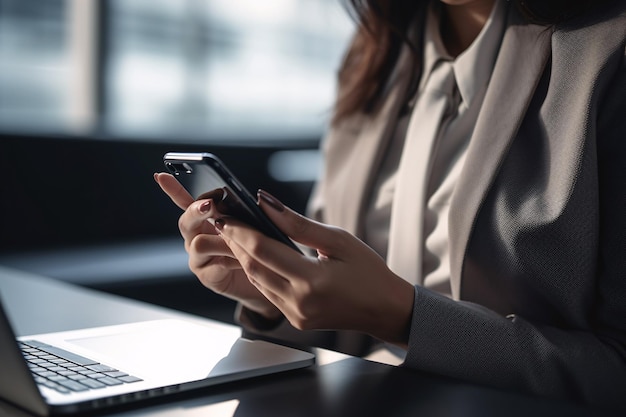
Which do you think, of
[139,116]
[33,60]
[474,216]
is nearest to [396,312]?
[474,216]

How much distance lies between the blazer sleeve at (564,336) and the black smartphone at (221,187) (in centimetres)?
20

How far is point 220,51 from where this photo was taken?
176 inches

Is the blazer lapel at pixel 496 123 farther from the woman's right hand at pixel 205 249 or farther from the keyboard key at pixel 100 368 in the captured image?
the keyboard key at pixel 100 368

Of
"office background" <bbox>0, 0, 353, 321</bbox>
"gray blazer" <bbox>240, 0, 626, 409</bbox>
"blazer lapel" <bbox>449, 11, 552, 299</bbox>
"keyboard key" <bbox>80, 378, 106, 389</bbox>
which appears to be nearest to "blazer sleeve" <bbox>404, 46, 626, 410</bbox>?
"gray blazer" <bbox>240, 0, 626, 409</bbox>

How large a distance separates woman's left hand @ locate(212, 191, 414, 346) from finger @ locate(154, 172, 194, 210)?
0.12 meters

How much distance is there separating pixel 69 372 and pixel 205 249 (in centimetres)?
23

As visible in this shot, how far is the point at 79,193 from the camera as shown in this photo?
2.85 meters

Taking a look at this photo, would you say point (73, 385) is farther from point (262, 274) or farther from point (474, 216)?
point (474, 216)

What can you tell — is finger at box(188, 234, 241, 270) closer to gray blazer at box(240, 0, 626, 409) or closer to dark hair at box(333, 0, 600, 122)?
gray blazer at box(240, 0, 626, 409)

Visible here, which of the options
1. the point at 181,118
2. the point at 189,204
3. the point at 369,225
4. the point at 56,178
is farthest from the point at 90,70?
the point at 189,204

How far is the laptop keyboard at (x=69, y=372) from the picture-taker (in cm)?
62

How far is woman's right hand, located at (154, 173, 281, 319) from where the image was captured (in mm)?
827

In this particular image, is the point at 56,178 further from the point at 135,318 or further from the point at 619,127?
the point at 619,127

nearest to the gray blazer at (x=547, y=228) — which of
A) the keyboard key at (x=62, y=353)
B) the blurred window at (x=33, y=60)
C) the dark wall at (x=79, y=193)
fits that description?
the keyboard key at (x=62, y=353)
